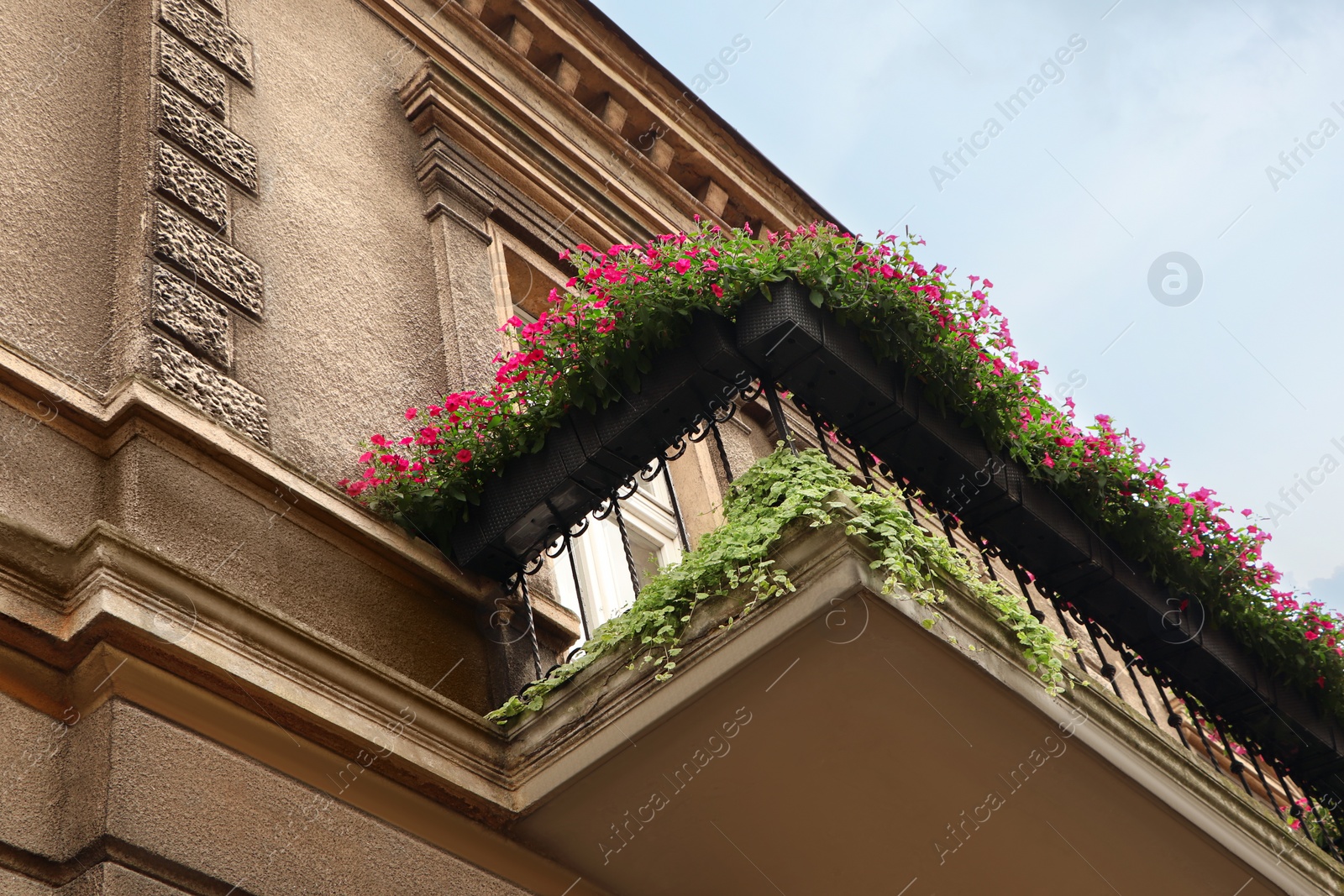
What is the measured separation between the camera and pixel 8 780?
10.9 ft

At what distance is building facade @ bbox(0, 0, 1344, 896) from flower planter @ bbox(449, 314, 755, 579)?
0.51 ft

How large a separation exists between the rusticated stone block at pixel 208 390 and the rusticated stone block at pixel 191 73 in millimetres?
1704

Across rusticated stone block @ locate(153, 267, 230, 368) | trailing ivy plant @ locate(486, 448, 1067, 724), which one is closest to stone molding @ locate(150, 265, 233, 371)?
rusticated stone block @ locate(153, 267, 230, 368)

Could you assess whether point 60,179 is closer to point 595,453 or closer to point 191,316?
point 191,316

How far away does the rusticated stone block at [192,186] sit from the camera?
5.22 metres

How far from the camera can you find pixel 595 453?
496cm

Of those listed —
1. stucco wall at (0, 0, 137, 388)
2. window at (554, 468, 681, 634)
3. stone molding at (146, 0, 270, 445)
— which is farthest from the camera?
window at (554, 468, 681, 634)

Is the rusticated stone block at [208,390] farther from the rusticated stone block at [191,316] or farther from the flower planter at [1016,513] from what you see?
the flower planter at [1016,513]

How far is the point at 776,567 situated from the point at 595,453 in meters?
1.09

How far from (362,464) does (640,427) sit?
1193mm

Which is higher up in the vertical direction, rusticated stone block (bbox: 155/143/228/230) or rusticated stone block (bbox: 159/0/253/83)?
rusticated stone block (bbox: 159/0/253/83)

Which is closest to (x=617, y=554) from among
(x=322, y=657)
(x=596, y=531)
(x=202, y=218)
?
(x=596, y=531)

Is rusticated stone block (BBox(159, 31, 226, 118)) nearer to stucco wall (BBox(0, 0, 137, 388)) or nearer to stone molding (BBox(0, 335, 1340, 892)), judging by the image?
stucco wall (BBox(0, 0, 137, 388))

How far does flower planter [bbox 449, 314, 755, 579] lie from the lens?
16.1 feet
